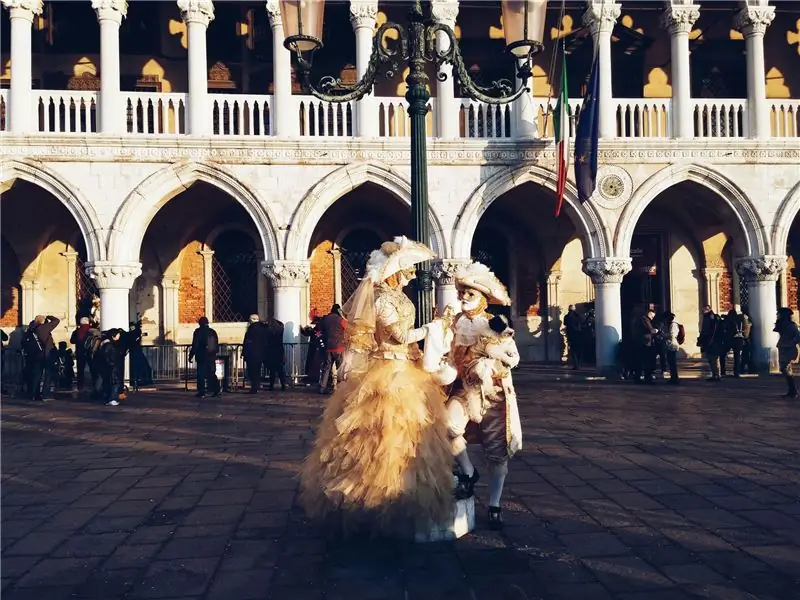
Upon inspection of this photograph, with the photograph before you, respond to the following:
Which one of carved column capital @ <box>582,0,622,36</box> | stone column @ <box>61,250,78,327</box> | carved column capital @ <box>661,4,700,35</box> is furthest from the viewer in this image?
stone column @ <box>61,250,78,327</box>

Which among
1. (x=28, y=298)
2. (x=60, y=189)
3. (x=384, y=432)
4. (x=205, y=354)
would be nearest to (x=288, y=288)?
(x=205, y=354)

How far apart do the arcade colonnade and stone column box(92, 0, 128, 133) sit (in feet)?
4.32

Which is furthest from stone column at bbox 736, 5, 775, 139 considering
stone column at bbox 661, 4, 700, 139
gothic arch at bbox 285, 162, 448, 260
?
gothic arch at bbox 285, 162, 448, 260

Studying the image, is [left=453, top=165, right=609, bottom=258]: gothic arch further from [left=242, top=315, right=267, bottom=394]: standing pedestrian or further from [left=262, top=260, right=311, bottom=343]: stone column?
[left=242, top=315, right=267, bottom=394]: standing pedestrian

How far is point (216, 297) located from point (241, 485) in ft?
36.2

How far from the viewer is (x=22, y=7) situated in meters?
12.4

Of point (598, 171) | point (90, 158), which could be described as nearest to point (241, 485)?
point (90, 158)

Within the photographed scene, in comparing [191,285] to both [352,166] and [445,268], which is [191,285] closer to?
[352,166]

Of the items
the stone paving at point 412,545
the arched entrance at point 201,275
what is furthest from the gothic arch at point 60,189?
the stone paving at point 412,545

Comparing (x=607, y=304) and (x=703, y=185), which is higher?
(x=703, y=185)

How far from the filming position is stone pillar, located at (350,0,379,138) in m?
12.9

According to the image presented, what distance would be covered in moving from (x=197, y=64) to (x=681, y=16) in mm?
9864

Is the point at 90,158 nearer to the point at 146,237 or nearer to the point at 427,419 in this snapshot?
the point at 146,237

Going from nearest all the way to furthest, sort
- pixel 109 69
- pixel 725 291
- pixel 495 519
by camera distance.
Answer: pixel 495 519 → pixel 109 69 → pixel 725 291
